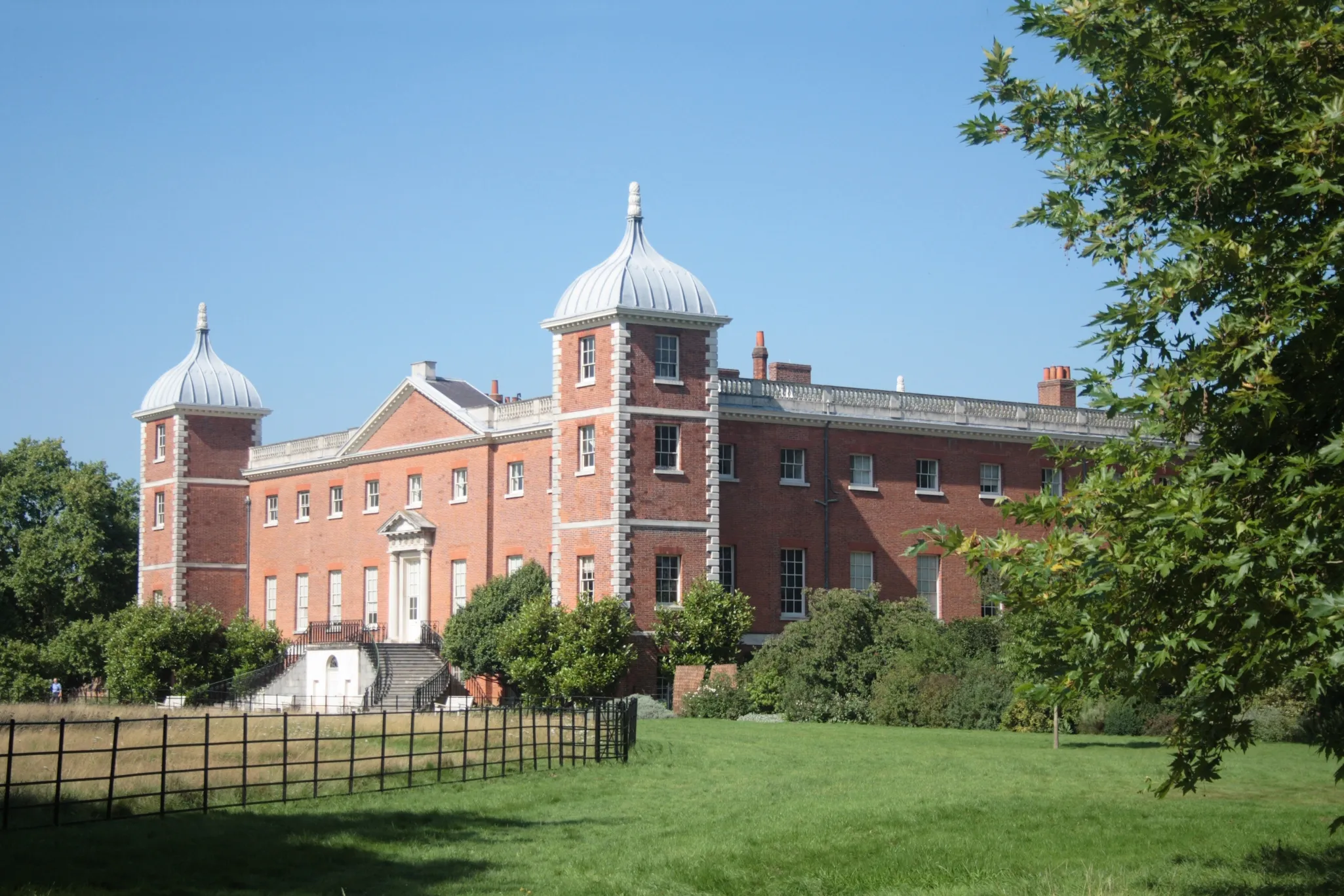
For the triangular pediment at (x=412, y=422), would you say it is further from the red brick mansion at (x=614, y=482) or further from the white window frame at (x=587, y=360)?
the white window frame at (x=587, y=360)

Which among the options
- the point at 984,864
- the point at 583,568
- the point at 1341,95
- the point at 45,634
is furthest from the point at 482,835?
the point at 45,634

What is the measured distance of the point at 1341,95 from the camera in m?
10.3

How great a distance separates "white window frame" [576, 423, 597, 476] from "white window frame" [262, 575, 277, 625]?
22175mm

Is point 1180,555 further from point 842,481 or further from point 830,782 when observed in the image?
point 842,481

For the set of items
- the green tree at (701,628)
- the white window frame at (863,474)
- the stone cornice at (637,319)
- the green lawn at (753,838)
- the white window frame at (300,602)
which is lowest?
the green lawn at (753,838)

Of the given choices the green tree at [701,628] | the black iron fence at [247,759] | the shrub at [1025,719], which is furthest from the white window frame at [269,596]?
the shrub at [1025,719]

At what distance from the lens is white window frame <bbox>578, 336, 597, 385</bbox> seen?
47125mm

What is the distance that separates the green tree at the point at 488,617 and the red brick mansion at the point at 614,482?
107 cm

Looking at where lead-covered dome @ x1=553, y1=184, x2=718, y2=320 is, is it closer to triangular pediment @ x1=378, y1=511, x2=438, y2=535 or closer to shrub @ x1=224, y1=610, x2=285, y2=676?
triangular pediment @ x1=378, y1=511, x2=438, y2=535

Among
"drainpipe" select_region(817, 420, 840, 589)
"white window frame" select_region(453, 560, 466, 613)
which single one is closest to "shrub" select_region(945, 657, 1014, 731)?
"drainpipe" select_region(817, 420, 840, 589)

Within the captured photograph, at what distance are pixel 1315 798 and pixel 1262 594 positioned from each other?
559 inches

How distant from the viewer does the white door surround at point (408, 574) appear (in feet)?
181

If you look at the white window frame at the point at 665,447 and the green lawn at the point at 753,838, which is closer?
the green lawn at the point at 753,838

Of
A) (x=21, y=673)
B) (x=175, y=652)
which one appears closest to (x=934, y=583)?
(x=175, y=652)
